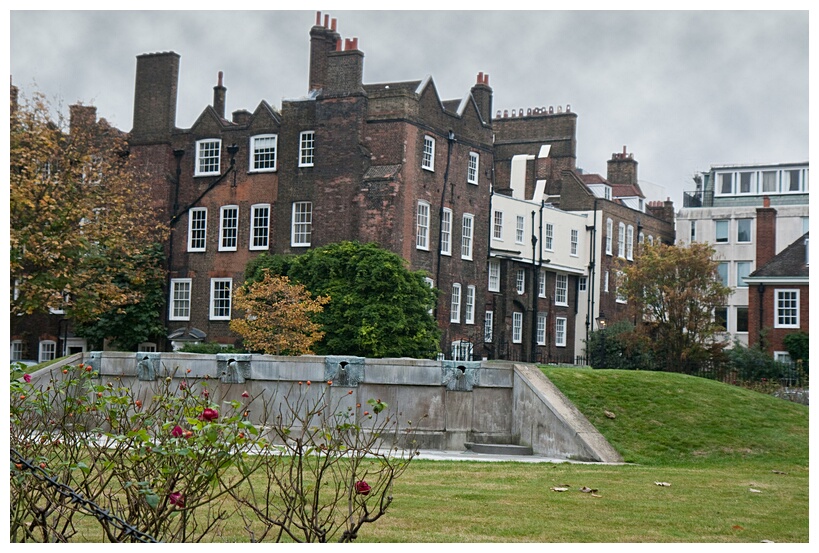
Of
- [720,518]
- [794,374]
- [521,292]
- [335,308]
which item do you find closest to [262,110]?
[335,308]

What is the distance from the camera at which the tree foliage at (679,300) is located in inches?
1754

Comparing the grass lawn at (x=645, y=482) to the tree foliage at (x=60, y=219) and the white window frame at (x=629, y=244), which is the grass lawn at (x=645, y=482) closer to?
the tree foliage at (x=60, y=219)

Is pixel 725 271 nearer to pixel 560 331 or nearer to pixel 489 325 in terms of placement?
pixel 560 331

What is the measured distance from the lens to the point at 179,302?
47469 millimetres

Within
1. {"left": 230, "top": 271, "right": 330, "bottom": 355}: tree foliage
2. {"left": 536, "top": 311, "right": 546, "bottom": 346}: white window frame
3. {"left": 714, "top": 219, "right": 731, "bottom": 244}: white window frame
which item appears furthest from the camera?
{"left": 714, "top": 219, "right": 731, "bottom": 244}: white window frame

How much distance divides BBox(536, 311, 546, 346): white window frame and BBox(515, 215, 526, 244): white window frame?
4492mm

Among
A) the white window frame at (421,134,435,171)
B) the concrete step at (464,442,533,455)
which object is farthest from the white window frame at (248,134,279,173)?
the concrete step at (464,442,533,455)

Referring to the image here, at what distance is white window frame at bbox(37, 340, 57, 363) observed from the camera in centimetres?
4956

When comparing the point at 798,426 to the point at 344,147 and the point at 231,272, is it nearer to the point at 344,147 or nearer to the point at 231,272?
the point at 344,147

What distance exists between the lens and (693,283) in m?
45.3

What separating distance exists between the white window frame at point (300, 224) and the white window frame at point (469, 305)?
8.04 m

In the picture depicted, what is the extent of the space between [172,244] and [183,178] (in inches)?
117

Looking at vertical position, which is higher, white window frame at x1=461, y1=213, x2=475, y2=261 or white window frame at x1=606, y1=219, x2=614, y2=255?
white window frame at x1=606, y1=219, x2=614, y2=255

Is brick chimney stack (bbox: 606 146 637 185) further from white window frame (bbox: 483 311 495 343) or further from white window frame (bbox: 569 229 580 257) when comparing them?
white window frame (bbox: 483 311 495 343)
